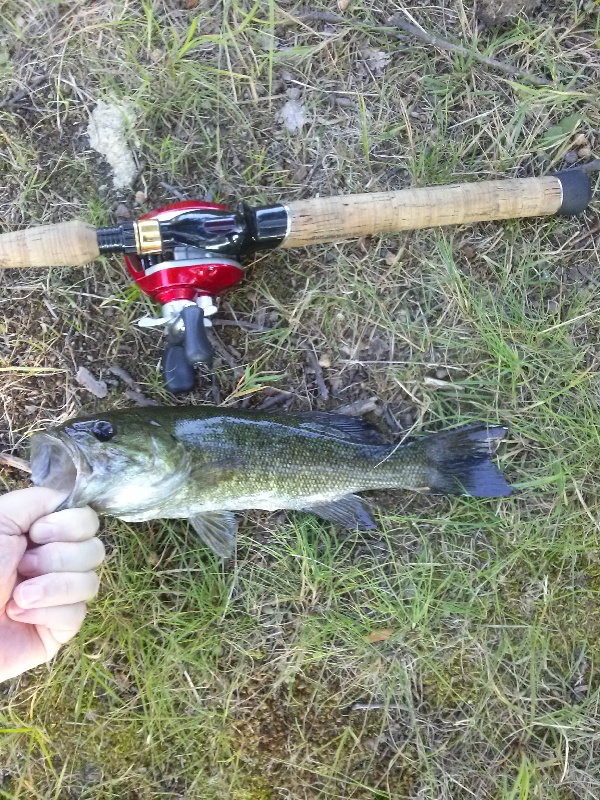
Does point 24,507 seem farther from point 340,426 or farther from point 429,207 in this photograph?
point 429,207

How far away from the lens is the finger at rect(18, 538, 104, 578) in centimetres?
227

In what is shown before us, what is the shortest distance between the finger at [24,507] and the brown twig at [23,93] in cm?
205

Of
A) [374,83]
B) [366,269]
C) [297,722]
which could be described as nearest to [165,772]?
[297,722]

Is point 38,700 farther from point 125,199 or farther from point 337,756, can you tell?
point 125,199

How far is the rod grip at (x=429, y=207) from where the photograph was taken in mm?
2721

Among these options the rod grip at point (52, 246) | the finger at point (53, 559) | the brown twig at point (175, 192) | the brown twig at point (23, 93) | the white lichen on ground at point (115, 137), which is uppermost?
the brown twig at point (23, 93)

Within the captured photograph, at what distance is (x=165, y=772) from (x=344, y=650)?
1012mm

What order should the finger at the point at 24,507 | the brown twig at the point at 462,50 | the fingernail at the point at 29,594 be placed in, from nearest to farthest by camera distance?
1. the fingernail at the point at 29,594
2. the finger at the point at 24,507
3. the brown twig at the point at 462,50

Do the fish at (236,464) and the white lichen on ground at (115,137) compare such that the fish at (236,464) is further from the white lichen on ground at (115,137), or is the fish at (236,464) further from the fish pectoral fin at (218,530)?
the white lichen on ground at (115,137)

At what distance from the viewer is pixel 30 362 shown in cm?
310

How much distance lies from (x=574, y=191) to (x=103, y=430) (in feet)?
7.72

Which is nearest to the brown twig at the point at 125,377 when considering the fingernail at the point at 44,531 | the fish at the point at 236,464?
the fish at the point at 236,464

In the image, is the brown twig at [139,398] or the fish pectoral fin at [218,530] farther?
the brown twig at [139,398]

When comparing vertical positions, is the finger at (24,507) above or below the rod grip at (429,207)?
below
